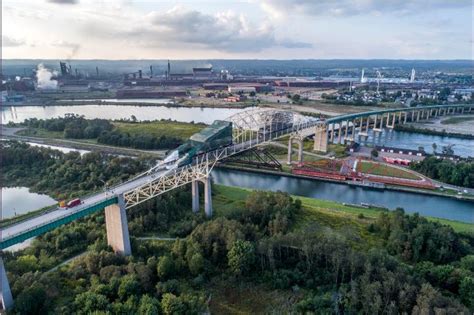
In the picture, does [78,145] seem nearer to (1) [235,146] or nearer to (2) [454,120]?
(1) [235,146]

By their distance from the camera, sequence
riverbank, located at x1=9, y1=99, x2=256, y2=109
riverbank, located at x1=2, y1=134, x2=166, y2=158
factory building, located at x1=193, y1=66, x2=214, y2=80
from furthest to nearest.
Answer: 1. factory building, located at x1=193, y1=66, x2=214, y2=80
2. riverbank, located at x1=9, y1=99, x2=256, y2=109
3. riverbank, located at x1=2, y1=134, x2=166, y2=158

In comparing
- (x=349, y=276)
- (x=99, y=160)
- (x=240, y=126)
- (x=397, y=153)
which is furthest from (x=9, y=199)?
(x=397, y=153)

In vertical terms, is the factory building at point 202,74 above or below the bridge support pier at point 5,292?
above

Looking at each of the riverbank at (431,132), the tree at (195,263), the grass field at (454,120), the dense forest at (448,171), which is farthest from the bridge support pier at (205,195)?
the grass field at (454,120)

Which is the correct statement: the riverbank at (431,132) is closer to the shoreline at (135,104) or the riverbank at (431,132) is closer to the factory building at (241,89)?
the shoreline at (135,104)

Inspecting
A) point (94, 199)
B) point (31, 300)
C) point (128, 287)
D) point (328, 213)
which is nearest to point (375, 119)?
point (328, 213)

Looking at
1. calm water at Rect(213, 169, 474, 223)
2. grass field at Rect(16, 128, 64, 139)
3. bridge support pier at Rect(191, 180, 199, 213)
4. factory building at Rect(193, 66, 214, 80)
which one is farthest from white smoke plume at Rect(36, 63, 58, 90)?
bridge support pier at Rect(191, 180, 199, 213)

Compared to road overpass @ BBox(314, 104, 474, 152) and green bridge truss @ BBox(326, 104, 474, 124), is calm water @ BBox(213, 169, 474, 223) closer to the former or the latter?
road overpass @ BBox(314, 104, 474, 152)
